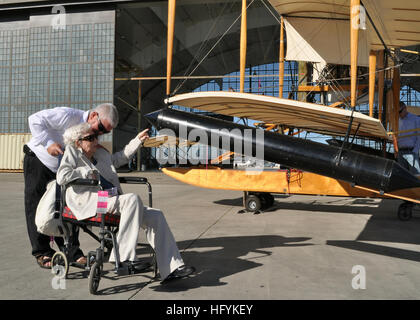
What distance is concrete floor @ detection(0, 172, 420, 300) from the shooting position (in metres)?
2.66

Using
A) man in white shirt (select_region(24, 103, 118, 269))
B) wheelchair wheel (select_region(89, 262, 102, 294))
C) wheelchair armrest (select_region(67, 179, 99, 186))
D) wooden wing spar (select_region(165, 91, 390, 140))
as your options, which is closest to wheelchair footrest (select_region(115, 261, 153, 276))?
wheelchair wheel (select_region(89, 262, 102, 294))

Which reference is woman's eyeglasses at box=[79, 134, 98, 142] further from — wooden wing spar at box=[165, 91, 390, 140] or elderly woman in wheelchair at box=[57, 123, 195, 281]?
wooden wing spar at box=[165, 91, 390, 140]

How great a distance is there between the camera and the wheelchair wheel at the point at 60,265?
9.54 feet

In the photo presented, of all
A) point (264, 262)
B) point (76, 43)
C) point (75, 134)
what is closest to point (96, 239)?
point (75, 134)

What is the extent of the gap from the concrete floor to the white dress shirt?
1.08 m

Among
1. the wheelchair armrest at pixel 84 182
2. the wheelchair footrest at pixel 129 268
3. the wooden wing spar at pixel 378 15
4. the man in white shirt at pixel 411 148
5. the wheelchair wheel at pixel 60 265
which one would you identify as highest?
the wooden wing spar at pixel 378 15

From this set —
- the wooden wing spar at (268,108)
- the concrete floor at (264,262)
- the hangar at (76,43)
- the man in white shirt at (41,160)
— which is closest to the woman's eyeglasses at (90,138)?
the man in white shirt at (41,160)

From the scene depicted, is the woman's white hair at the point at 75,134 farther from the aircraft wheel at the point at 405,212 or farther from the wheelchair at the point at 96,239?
the aircraft wheel at the point at 405,212

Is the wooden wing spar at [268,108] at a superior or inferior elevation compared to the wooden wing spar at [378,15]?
inferior

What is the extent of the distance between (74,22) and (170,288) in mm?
25164

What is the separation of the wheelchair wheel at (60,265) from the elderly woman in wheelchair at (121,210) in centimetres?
49

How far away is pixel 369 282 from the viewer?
2.96 metres
